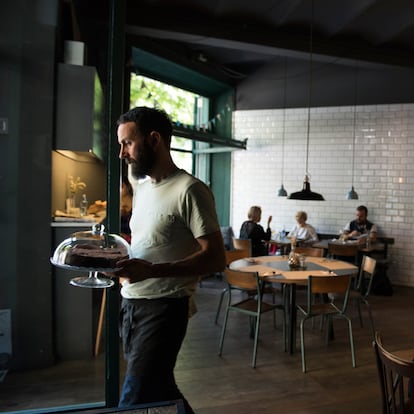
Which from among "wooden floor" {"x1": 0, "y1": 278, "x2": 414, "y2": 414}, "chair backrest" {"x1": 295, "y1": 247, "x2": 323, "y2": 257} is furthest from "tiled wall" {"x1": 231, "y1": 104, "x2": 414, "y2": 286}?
"wooden floor" {"x1": 0, "y1": 278, "x2": 414, "y2": 414}

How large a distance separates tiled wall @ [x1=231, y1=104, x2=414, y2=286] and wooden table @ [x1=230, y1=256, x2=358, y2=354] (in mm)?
3254

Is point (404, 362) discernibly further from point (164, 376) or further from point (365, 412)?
point (365, 412)

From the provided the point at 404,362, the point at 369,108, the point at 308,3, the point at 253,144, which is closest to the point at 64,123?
the point at 404,362

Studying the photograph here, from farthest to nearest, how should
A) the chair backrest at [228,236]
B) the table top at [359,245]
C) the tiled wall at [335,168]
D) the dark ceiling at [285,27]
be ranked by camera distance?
the chair backrest at [228,236]
the tiled wall at [335,168]
the table top at [359,245]
the dark ceiling at [285,27]

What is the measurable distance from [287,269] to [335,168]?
4094 mm

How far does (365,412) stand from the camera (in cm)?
287

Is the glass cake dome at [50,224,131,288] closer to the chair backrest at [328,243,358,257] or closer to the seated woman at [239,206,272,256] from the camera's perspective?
the seated woman at [239,206,272,256]

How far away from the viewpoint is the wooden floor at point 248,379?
9.63 feet

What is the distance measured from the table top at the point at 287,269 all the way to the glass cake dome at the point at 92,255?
2.43 metres

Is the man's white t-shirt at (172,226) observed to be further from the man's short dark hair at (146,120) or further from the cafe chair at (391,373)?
the cafe chair at (391,373)

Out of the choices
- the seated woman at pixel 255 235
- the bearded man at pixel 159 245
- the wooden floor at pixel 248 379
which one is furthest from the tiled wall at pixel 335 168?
the bearded man at pixel 159 245

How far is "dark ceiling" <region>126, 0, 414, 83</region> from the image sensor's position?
5.48 meters

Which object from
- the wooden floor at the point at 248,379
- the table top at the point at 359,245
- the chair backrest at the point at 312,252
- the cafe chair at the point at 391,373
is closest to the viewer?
the cafe chair at the point at 391,373

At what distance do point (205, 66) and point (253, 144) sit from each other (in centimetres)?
179
